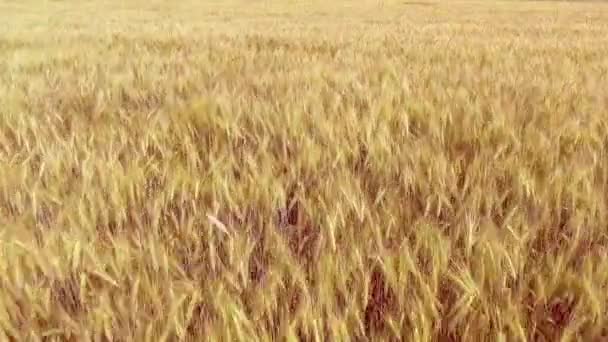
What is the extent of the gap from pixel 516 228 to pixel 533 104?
40.0 inches

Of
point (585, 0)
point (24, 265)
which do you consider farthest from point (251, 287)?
point (585, 0)

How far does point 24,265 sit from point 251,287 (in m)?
0.33

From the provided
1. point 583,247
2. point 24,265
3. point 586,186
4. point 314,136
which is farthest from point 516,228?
point 24,265

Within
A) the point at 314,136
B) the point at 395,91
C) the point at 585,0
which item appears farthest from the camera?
the point at 585,0

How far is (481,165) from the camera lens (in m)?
1.04

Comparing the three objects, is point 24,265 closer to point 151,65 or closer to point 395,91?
point 395,91

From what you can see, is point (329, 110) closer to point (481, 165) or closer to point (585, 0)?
point (481, 165)

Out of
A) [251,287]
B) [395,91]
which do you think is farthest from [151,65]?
[251,287]

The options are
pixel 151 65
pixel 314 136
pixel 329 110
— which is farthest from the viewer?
pixel 151 65

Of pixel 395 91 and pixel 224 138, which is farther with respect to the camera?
pixel 395 91

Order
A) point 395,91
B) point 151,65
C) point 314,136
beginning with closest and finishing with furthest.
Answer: point 314,136 → point 395,91 → point 151,65

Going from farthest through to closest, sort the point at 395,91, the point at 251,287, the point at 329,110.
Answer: the point at 395,91 → the point at 329,110 → the point at 251,287

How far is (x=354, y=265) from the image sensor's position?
67 centimetres

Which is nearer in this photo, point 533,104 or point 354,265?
point 354,265
